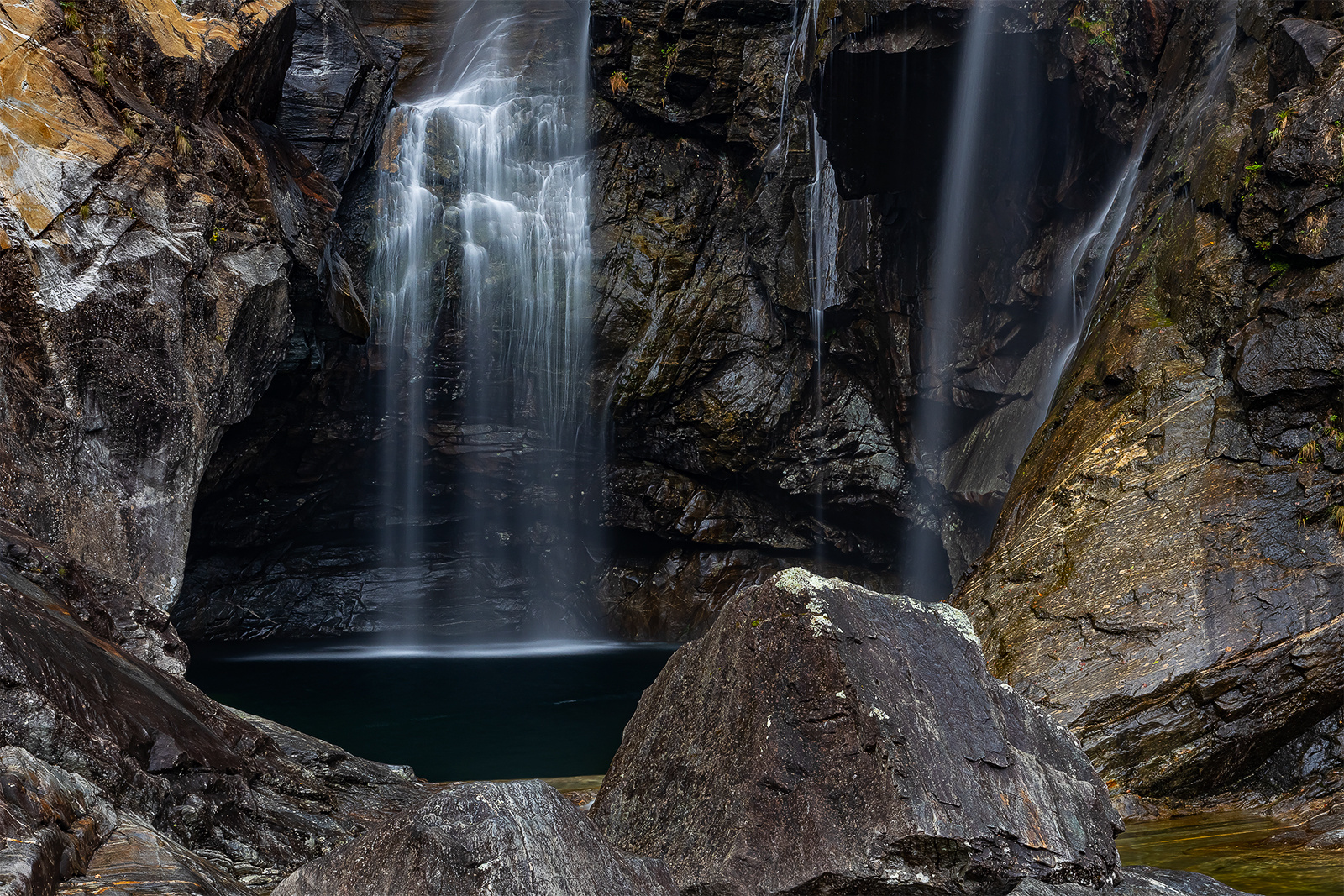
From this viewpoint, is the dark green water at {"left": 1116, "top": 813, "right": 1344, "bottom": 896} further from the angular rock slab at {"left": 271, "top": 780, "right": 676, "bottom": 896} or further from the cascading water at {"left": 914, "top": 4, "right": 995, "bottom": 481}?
the cascading water at {"left": 914, "top": 4, "right": 995, "bottom": 481}

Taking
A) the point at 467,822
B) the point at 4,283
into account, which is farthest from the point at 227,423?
the point at 467,822

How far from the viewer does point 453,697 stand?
1477 centimetres

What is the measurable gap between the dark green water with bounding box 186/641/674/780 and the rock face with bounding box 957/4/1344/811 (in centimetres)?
553

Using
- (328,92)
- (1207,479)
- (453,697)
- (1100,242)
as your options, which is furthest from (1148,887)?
(328,92)

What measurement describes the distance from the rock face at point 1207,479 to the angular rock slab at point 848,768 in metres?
2.95

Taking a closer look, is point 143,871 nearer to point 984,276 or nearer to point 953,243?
point 984,276

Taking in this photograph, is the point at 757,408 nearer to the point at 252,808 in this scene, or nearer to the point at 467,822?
the point at 252,808

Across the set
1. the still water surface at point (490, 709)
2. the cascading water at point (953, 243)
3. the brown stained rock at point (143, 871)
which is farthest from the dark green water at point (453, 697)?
the brown stained rock at point (143, 871)

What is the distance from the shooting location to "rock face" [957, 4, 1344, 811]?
6578mm

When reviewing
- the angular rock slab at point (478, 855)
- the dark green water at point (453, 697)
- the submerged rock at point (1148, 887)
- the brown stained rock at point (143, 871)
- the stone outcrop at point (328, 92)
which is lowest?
the dark green water at point (453, 697)

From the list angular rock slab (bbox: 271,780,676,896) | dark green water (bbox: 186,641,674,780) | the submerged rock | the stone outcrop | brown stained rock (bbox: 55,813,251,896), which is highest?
the stone outcrop

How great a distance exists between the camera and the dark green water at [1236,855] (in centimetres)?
432

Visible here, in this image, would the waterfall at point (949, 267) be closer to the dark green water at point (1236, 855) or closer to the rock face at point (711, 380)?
the rock face at point (711, 380)

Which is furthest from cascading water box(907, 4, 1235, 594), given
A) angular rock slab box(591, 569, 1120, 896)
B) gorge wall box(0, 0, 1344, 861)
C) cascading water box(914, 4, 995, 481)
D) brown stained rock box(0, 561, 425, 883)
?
brown stained rock box(0, 561, 425, 883)
